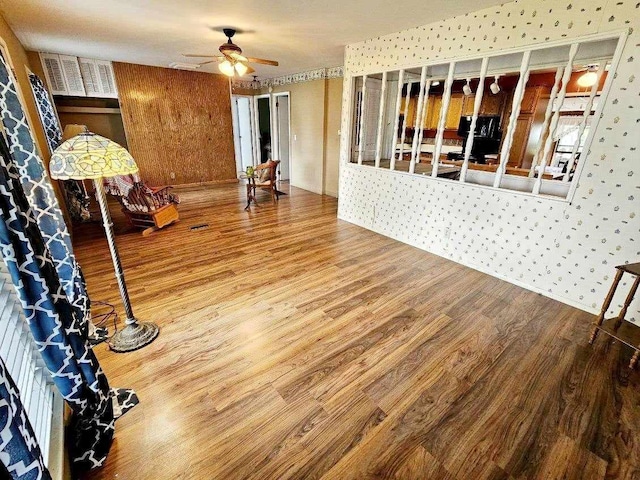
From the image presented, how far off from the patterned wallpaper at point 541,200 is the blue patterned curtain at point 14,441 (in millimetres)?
3403

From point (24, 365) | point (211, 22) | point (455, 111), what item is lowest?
point (24, 365)

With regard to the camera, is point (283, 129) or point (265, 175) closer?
point (265, 175)

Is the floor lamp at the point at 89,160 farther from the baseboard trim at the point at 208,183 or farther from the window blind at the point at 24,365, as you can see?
the baseboard trim at the point at 208,183

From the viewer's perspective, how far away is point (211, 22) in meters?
3.23

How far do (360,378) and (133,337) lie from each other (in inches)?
63.5

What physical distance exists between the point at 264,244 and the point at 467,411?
278cm

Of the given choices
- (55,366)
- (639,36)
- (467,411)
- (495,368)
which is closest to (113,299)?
(55,366)

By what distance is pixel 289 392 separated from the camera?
1721mm

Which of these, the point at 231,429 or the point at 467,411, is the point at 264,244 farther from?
the point at 467,411

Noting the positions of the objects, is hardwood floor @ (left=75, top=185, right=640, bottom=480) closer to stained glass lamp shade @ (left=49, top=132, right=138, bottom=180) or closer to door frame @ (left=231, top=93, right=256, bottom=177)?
stained glass lamp shade @ (left=49, top=132, right=138, bottom=180)

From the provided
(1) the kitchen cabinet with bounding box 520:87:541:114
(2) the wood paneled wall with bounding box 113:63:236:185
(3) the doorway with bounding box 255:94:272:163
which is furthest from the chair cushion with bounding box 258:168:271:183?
(1) the kitchen cabinet with bounding box 520:87:541:114

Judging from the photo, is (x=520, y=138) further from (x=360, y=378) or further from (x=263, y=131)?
(x=360, y=378)

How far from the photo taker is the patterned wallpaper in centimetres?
216

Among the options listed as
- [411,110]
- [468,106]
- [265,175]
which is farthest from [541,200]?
[411,110]
